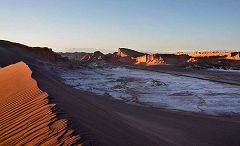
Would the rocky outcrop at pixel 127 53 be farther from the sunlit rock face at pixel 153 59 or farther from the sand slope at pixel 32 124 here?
the sand slope at pixel 32 124

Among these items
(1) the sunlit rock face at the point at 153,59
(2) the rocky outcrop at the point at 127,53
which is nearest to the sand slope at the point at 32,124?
(1) the sunlit rock face at the point at 153,59

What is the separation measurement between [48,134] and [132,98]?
12.2m

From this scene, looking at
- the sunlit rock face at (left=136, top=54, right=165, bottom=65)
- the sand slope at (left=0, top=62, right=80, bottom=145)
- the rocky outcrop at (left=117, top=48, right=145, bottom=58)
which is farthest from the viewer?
the rocky outcrop at (left=117, top=48, right=145, bottom=58)

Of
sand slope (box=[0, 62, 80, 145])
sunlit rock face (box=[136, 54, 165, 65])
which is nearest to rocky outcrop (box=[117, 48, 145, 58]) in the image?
sunlit rock face (box=[136, 54, 165, 65])

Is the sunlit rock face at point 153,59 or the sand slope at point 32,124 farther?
the sunlit rock face at point 153,59

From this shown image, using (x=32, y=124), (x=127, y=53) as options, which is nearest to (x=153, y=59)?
(x=127, y=53)

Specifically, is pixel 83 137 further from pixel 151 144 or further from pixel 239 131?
pixel 239 131

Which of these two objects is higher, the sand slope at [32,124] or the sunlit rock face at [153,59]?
the sand slope at [32,124]

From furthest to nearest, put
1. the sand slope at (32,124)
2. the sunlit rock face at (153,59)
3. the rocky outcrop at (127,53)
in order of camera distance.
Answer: the rocky outcrop at (127,53), the sunlit rock face at (153,59), the sand slope at (32,124)

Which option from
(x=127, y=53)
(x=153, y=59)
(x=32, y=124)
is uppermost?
(x=127, y=53)

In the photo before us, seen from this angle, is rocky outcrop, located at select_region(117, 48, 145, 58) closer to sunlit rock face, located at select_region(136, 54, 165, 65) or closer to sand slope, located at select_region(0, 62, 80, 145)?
sunlit rock face, located at select_region(136, 54, 165, 65)

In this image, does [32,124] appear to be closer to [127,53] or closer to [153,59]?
[153,59]

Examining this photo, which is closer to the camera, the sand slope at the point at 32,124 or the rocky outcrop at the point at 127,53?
the sand slope at the point at 32,124

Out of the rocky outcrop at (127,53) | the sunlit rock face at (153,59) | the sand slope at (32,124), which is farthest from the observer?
the rocky outcrop at (127,53)
